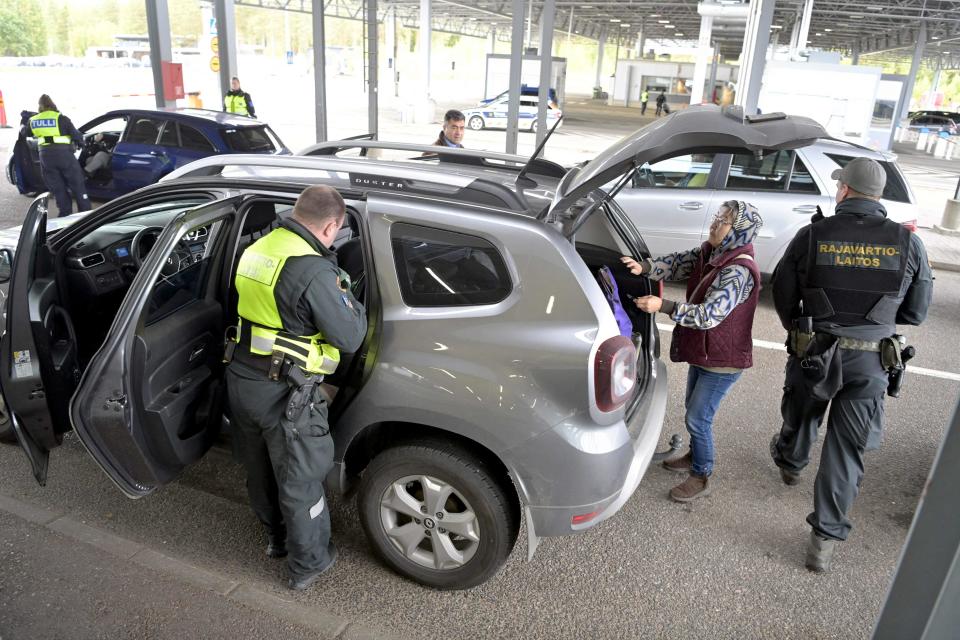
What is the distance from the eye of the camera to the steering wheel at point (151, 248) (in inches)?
144

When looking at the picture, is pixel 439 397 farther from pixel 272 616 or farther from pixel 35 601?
pixel 35 601

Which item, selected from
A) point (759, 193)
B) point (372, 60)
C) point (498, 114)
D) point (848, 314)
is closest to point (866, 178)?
point (848, 314)

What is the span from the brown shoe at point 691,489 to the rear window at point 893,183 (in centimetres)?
468

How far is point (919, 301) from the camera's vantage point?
3135mm

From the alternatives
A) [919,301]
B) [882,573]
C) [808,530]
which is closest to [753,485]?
[808,530]

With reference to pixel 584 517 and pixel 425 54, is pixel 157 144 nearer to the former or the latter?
pixel 584 517

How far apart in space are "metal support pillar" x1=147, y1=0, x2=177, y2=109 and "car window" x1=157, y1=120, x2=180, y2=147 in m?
3.72

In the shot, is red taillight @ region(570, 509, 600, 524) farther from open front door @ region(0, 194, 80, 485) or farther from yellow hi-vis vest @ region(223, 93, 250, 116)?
yellow hi-vis vest @ region(223, 93, 250, 116)

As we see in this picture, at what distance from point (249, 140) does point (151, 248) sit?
6466 millimetres

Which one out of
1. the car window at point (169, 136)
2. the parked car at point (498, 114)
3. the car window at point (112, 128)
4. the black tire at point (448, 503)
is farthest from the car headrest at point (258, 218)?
the parked car at point (498, 114)

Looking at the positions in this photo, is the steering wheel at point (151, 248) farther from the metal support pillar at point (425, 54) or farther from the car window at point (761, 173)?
the metal support pillar at point (425, 54)

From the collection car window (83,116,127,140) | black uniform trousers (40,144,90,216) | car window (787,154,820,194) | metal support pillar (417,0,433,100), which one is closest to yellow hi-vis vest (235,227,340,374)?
car window (787,154,820,194)

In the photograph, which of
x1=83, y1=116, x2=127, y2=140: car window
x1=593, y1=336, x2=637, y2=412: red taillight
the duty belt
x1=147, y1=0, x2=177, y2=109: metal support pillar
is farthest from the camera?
x1=147, y1=0, x2=177, y2=109: metal support pillar

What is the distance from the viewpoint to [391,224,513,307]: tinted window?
8.74 ft
